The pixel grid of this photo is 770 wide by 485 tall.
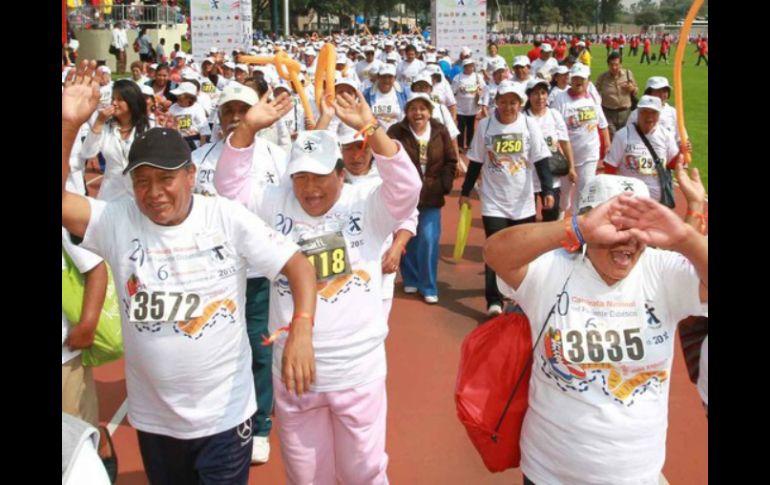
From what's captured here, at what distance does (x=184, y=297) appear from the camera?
10.3ft

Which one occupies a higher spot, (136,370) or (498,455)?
(136,370)

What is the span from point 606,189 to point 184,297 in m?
1.65

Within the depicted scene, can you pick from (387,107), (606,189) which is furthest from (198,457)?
(387,107)

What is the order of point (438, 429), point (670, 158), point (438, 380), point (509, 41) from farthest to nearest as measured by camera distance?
point (509, 41), point (670, 158), point (438, 380), point (438, 429)

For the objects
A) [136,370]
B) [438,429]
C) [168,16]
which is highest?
[168,16]

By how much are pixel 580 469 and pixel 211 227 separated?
65.7 inches

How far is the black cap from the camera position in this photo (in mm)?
3133

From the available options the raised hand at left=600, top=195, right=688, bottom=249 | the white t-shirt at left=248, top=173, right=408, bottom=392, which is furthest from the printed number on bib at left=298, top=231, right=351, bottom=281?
the raised hand at left=600, top=195, right=688, bottom=249

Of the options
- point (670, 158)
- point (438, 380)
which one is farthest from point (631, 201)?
point (670, 158)

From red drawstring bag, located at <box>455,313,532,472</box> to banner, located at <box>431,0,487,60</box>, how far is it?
1430 cm

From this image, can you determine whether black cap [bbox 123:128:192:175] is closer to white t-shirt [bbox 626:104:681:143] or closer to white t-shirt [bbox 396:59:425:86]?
white t-shirt [bbox 626:104:681:143]

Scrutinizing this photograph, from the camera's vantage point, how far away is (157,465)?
3400 mm
